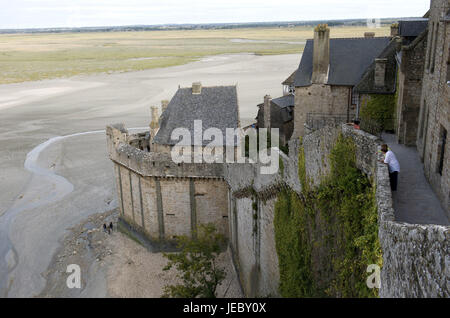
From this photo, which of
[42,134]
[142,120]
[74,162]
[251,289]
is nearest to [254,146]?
[251,289]

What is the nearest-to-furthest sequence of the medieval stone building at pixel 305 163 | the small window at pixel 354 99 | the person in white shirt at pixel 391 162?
the medieval stone building at pixel 305 163 < the person in white shirt at pixel 391 162 < the small window at pixel 354 99

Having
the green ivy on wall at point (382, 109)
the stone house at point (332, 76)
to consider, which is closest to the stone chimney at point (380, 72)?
the green ivy on wall at point (382, 109)

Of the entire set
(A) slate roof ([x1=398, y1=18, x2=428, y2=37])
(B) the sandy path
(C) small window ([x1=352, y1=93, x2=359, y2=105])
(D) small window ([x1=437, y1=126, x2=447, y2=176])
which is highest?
(A) slate roof ([x1=398, y1=18, x2=428, y2=37])

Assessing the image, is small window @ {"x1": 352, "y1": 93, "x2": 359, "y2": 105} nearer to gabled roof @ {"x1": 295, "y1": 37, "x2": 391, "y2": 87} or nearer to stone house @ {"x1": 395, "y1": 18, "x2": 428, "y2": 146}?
gabled roof @ {"x1": 295, "y1": 37, "x2": 391, "y2": 87}

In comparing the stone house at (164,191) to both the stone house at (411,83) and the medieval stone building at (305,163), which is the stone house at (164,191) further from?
the stone house at (411,83)

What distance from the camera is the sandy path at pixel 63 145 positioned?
27.3 m

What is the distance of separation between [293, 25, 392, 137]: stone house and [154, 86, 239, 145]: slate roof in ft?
16.3

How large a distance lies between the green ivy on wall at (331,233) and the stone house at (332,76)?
582 inches

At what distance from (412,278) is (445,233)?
103 cm

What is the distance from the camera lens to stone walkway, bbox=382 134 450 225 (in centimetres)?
977

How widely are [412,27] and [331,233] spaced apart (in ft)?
42.6
